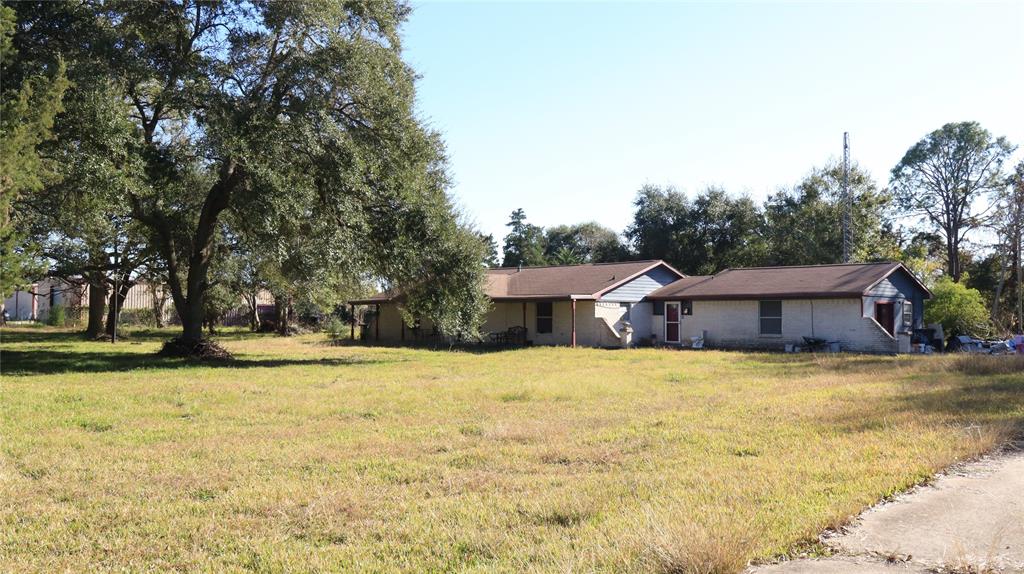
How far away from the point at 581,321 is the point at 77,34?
20.1 metres

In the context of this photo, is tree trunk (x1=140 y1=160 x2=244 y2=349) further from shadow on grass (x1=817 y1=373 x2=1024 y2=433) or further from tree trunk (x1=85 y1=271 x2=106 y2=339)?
shadow on grass (x1=817 y1=373 x2=1024 y2=433)

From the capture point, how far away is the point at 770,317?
28016 mm

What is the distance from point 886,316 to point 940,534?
25695 mm

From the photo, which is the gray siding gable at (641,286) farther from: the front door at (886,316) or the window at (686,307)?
the front door at (886,316)

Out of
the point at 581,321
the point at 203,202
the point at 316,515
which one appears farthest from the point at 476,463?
the point at 581,321

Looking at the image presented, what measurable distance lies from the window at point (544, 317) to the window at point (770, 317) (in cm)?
859

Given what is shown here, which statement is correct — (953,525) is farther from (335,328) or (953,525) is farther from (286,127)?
(335,328)

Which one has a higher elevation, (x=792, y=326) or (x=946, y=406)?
(x=792, y=326)

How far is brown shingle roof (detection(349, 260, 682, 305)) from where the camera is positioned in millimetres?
29906

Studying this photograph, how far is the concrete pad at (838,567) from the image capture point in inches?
167

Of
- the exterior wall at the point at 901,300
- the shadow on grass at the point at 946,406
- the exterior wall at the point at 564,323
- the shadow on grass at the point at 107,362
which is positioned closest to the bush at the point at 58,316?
the exterior wall at the point at 564,323

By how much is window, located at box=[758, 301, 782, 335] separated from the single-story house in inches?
1.4

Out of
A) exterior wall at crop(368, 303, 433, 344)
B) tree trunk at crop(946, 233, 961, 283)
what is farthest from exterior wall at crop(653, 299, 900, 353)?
tree trunk at crop(946, 233, 961, 283)

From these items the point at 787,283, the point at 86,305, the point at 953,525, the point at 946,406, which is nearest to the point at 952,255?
the point at 787,283
